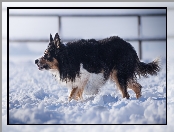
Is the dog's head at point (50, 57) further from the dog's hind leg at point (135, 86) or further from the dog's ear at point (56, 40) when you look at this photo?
the dog's hind leg at point (135, 86)

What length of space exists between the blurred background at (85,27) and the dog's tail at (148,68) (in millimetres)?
51

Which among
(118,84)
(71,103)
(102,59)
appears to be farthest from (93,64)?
(71,103)

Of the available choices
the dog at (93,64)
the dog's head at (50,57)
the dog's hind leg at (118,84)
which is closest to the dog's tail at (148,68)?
the dog at (93,64)

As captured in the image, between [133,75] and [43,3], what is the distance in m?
0.94

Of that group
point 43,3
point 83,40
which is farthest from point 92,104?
point 43,3

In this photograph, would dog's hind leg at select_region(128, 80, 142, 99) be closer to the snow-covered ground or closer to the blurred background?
the snow-covered ground

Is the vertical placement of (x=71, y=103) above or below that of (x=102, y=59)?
below

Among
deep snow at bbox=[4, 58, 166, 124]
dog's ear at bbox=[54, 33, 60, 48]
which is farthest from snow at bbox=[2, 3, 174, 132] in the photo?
dog's ear at bbox=[54, 33, 60, 48]

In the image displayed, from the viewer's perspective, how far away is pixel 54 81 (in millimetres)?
2664

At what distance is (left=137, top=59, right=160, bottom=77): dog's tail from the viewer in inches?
105

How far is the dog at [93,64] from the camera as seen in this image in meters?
2.64

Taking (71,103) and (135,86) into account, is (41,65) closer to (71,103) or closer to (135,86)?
(71,103)

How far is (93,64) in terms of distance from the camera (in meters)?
2.66

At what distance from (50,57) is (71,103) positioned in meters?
0.41
